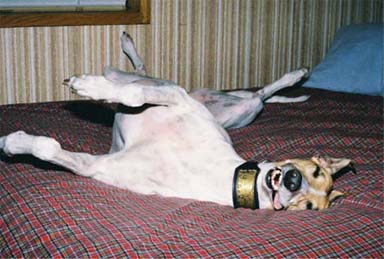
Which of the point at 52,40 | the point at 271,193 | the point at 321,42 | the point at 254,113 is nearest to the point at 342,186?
the point at 271,193

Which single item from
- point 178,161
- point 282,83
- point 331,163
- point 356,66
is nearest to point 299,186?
point 331,163

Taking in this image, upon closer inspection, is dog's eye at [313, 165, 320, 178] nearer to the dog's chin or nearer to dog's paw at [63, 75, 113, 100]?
the dog's chin

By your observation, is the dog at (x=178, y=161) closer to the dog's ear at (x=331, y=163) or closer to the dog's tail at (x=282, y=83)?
the dog's ear at (x=331, y=163)

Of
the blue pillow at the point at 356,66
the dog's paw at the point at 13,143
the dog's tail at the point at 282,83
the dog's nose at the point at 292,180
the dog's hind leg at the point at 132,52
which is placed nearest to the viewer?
the dog's nose at the point at 292,180

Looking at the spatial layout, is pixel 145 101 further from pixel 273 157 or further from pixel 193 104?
pixel 273 157

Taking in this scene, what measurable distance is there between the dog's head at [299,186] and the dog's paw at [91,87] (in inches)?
21.5

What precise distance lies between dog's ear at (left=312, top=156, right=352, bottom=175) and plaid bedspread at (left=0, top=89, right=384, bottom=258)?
0.17 ft

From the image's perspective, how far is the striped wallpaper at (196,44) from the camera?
3.42 m

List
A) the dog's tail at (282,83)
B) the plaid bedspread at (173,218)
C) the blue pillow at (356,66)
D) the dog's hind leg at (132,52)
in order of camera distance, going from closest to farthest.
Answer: the plaid bedspread at (173,218) → the dog's tail at (282,83) → the dog's hind leg at (132,52) → the blue pillow at (356,66)

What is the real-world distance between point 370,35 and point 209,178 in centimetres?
226

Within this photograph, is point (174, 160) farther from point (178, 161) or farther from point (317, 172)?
point (317, 172)

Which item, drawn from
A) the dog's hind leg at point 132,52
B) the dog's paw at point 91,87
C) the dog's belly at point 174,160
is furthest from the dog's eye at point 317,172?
the dog's hind leg at point 132,52

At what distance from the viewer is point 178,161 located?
197cm

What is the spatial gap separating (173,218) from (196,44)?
241 cm
